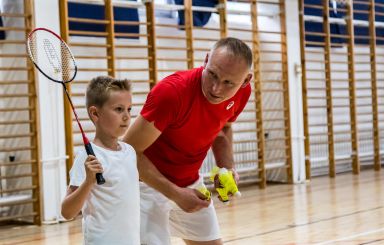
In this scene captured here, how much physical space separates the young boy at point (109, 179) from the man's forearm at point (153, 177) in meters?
0.17

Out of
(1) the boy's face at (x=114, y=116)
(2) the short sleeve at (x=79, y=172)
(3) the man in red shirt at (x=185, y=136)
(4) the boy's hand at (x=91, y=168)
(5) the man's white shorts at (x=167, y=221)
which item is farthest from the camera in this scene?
(5) the man's white shorts at (x=167, y=221)

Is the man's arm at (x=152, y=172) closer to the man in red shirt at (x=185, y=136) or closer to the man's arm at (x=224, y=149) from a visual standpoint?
the man in red shirt at (x=185, y=136)

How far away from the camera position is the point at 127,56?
863 centimetres

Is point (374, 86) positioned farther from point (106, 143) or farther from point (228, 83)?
point (106, 143)

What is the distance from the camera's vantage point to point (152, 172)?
2.90 meters

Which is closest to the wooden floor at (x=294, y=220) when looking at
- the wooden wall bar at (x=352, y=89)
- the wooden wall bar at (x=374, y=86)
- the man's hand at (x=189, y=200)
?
the wooden wall bar at (x=352, y=89)

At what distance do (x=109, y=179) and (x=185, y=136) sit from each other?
0.53m

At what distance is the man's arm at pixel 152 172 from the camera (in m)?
2.79

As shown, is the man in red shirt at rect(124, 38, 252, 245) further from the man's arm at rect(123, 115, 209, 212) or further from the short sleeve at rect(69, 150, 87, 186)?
the short sleeve at rect(69, 150, 87, 186)

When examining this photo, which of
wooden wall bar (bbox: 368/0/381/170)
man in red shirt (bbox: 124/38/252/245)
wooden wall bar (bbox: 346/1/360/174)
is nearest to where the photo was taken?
man in red shirt (bbox: 124/38/252/245)

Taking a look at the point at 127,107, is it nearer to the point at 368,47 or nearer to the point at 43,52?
the point at 43,52

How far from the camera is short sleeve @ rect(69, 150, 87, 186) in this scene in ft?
8.29

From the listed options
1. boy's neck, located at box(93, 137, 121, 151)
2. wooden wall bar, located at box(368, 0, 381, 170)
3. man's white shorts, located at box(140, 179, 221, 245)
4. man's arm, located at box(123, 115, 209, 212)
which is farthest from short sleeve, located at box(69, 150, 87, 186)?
wooden wall bar, located at box(368, 0, 381, 170)

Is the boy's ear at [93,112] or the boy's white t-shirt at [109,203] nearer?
the boy's white t-shirt at [109,203]
